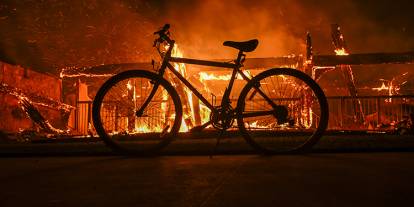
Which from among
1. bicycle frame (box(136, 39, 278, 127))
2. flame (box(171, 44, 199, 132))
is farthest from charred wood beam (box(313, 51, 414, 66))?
bicycle frame (box(136, 39, 278, 127))

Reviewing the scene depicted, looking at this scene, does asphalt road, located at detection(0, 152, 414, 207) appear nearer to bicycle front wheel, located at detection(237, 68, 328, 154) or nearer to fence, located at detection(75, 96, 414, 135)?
bicycle front wheel, located at detection(237, 68, 328, 154)

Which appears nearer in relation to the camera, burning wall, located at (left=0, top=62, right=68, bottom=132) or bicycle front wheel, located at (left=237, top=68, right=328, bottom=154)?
bicycle front wheel, located at (left=237, top=68, right=328, bottom=154)

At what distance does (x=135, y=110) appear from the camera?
16.0 feet

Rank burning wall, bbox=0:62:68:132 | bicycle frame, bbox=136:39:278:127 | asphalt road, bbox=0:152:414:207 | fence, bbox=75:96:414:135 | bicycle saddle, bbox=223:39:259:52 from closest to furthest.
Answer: asphalt road, bbox=0:152:414:207, bicycle saddle, bbox=223:39:259:52, bicycle frame, bbox=136:39:278:127, fence, bbox=75:96:414:135, burning wall, bbox=0:62:68:132

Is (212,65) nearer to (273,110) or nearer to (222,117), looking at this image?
(222,117)

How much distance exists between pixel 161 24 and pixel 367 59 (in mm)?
9402

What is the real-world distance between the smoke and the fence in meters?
3.71

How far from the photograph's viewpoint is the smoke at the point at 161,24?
1337 centimetres

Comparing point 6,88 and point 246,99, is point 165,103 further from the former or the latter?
point 6,88

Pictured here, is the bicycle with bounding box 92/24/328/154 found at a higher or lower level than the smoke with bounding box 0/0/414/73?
lower

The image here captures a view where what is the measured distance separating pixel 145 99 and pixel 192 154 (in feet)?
3.08

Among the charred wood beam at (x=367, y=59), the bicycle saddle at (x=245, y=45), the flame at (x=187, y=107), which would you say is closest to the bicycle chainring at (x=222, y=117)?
the bicycle saddle at (x=245, y=45)

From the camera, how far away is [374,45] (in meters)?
17.6

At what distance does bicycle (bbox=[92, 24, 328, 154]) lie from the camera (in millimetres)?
4434
